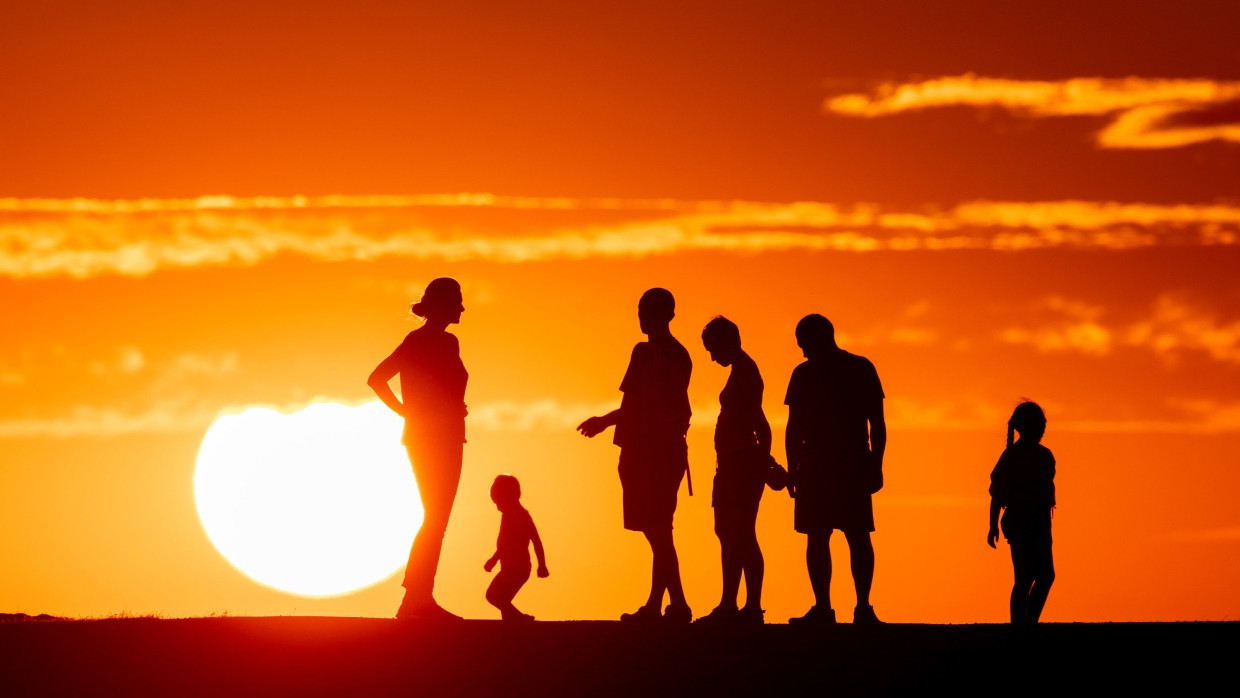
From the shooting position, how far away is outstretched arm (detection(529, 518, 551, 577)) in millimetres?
19312

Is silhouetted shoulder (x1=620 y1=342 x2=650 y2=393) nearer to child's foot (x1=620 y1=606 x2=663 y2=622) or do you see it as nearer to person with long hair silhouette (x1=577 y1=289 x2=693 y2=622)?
person with long hair silhouette (x1=577 y1=289 x2=693 y2=622)

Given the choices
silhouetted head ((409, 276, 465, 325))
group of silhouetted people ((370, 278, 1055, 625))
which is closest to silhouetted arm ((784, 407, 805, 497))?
group of silhouetted people ((370, 278, 1055, 625))

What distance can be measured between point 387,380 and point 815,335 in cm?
383

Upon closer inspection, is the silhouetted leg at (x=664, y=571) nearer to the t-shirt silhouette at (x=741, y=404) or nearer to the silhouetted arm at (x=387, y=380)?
the t-shirt silhouette at (x=741, y=404)

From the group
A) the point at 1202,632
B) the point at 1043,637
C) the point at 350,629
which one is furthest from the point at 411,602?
the point at 1202,632

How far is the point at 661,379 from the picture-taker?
17.1 meters

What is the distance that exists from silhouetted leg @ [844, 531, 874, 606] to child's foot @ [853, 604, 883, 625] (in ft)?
0.54

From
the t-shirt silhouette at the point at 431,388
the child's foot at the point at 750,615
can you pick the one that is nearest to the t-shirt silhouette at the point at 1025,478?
the child's foot at the point at 750,615

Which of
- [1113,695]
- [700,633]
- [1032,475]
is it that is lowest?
[1113,695]

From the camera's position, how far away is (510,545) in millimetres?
19328

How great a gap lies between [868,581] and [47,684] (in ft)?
22.8

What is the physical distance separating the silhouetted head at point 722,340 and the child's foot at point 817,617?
7.83 feet

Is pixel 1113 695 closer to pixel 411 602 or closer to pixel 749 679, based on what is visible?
pixel 749 679

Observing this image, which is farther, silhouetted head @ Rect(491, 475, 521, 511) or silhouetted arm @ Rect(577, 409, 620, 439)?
silhouetted head @ Rect(491, 475, 521, 511)
